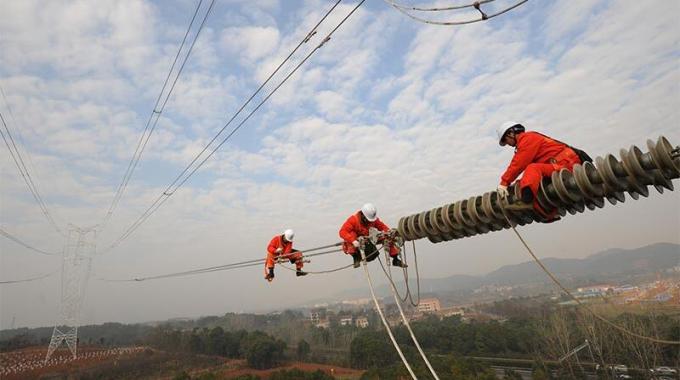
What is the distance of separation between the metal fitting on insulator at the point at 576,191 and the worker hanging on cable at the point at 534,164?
0.19 feet

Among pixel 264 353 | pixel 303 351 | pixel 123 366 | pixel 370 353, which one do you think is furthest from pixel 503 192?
pixel 123 366

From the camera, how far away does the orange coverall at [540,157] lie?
11.5ft

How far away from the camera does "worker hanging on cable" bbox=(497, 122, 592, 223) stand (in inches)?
135

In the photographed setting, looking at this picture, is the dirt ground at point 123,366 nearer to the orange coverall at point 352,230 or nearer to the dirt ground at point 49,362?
the dirt ground at point 49,362

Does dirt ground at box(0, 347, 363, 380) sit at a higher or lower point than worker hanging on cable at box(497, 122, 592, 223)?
lower

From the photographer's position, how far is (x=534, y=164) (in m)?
3.50

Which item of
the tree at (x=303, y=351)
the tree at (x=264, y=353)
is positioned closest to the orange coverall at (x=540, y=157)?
the tree at (x=264, y=353)

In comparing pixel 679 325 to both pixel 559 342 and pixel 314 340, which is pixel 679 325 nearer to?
pixel 559 342

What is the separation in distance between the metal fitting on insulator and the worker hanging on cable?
6cm

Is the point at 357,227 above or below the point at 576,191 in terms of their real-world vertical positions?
above

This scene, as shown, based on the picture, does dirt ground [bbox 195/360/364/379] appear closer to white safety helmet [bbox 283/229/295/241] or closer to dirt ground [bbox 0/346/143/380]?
dirt ground [bbox 0/346/143/380]

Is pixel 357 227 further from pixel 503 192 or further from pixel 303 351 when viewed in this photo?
pixel 303 351

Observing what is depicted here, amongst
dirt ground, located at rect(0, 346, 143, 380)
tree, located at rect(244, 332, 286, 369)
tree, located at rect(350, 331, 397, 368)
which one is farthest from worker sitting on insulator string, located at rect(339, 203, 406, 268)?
dirt ground, located at rect(0, 346, 143, 380)

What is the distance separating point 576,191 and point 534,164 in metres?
0.43
